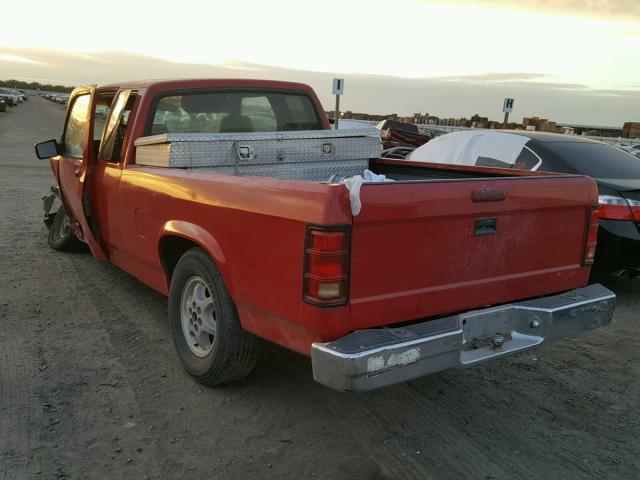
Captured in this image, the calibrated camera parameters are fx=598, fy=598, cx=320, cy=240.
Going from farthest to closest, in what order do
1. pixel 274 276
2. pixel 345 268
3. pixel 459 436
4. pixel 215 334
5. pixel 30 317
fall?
pixel 30 317 → pixel 215 334 → pixel 459 436 → pixel 274 276 → pixel 345 268

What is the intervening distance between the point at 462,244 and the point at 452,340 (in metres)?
0.51

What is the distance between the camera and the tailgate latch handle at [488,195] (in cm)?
306

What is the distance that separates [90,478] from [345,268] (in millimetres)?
1561

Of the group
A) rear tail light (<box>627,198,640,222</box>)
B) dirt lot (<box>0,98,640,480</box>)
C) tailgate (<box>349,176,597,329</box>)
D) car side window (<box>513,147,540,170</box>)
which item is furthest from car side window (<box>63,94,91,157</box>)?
rear tail light (<box>627,198,640,222</box>)

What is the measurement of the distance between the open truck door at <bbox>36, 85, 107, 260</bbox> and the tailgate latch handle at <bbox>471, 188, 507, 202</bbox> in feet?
11.4

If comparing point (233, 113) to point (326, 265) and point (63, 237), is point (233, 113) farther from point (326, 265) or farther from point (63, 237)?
point (63, 237)

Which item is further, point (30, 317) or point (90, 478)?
point (30, 317)

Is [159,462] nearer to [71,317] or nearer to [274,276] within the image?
[274,276]

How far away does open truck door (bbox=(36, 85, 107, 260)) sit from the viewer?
5.22 m

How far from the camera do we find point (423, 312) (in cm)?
304

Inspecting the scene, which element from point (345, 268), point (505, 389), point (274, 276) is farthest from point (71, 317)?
point (505, 389)

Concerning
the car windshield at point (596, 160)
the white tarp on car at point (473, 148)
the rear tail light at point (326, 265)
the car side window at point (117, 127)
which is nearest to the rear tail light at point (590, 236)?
the rear tail light at point (326, 265)

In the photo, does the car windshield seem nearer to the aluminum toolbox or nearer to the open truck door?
the aluminum toolbox

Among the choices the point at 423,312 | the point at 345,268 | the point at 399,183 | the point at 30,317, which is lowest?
the point at 30,317
